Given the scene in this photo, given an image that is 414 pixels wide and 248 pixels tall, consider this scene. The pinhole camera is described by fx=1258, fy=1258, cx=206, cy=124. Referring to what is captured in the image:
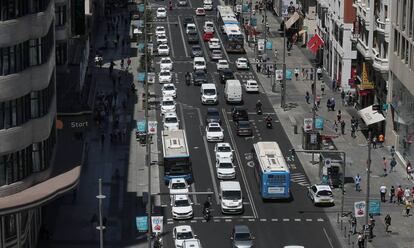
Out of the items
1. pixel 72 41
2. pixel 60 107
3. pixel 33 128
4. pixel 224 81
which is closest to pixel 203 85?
pixel 224 81

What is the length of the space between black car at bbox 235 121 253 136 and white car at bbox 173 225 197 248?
3611 centimetres

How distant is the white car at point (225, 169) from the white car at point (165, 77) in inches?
1656

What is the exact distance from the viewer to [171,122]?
14400 cm

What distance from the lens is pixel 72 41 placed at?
449 feet

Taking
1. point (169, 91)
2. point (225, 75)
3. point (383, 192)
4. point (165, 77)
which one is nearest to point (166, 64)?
point (165, 77)

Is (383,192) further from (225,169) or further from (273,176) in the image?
(225,169)

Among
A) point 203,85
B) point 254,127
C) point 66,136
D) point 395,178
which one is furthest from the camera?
point 203,85

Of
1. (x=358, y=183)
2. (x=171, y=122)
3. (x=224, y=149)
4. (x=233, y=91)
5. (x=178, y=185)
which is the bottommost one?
(x=358, y=183)

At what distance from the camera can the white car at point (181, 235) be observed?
10525 cm

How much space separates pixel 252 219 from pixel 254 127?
3429 cm

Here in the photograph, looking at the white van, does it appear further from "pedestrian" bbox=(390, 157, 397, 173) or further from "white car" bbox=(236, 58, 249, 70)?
"pedestrian" bbox=(390, 157, 397, 173)

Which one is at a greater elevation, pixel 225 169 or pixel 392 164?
pixel 392 164

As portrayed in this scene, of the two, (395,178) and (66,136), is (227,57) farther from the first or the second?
(66,136)

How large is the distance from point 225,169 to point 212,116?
2112 cm
